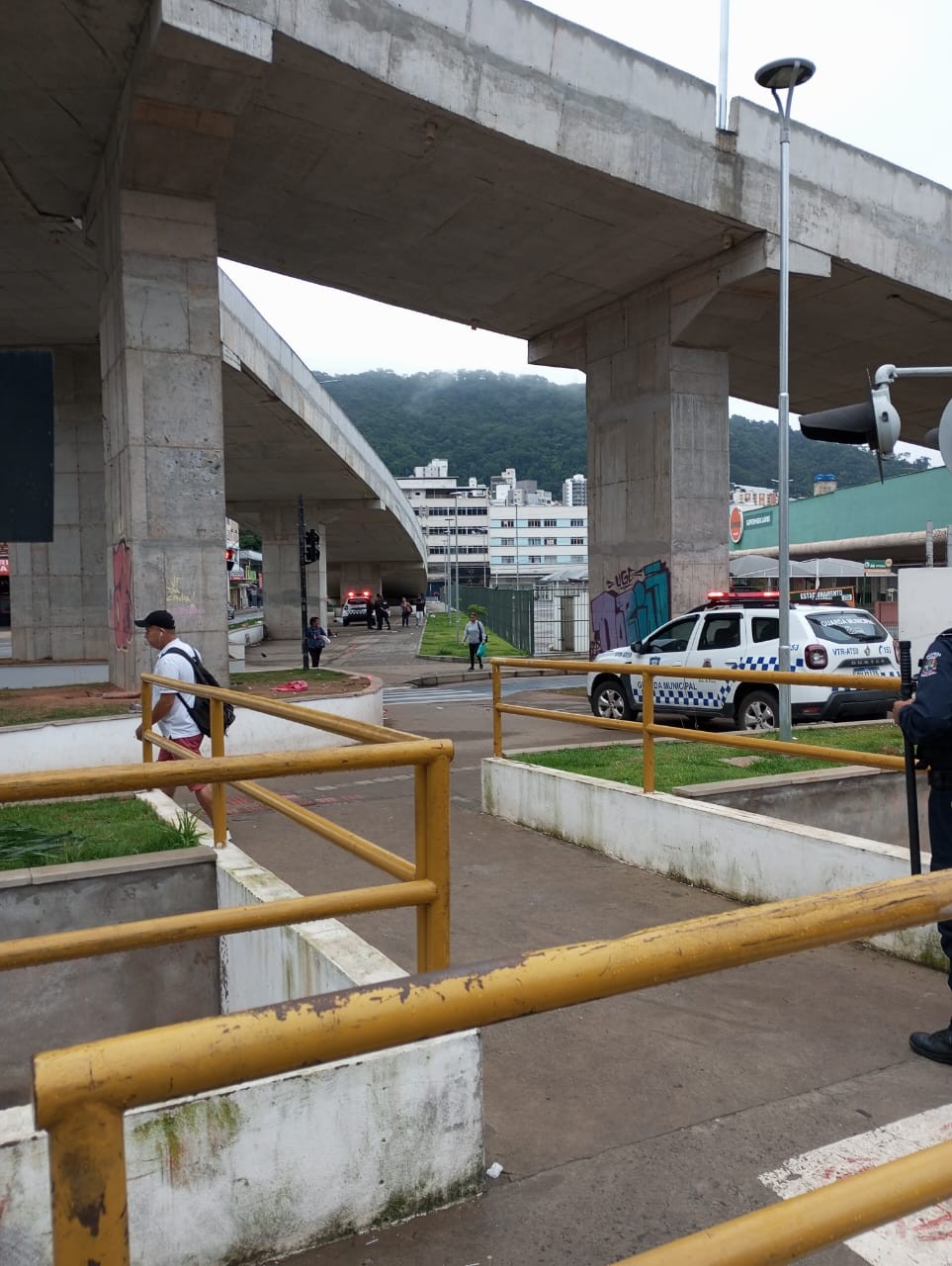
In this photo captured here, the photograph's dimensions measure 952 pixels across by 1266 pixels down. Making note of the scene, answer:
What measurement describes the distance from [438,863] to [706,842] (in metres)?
3.46

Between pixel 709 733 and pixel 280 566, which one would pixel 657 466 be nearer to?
pixel 709 733

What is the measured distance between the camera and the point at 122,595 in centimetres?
1359

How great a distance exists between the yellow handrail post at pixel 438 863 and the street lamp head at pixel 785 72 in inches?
439

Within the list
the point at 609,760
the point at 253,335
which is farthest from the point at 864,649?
the point at 253,335

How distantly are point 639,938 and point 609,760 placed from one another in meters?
7.45

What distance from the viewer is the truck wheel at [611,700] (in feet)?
46.0

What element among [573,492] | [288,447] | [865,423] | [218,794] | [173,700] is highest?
[573,492]

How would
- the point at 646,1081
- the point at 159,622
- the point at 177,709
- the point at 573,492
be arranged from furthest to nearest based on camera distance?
the point at 573,492
the point at 159,622
the point at 177,709
the point at 646,1081

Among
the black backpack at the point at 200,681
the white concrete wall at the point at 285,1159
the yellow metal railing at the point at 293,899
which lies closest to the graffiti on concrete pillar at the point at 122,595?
the black backpack at the point at 200,681

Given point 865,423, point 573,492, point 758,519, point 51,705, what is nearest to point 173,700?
point 865,423

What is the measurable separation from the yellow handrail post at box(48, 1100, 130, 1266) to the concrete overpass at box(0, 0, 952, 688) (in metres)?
11.6

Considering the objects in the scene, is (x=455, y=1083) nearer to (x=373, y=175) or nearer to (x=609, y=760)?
(x=609, y=760)

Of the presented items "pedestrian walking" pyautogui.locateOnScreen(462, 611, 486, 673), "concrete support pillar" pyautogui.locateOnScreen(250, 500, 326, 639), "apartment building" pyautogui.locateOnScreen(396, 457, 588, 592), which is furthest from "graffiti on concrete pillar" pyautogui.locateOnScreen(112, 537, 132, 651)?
"apartment building" pyautogui.locateOnScreen(396, 457, 588, 592)

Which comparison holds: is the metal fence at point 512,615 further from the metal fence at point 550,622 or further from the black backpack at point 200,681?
the black backpack at point 200,681
